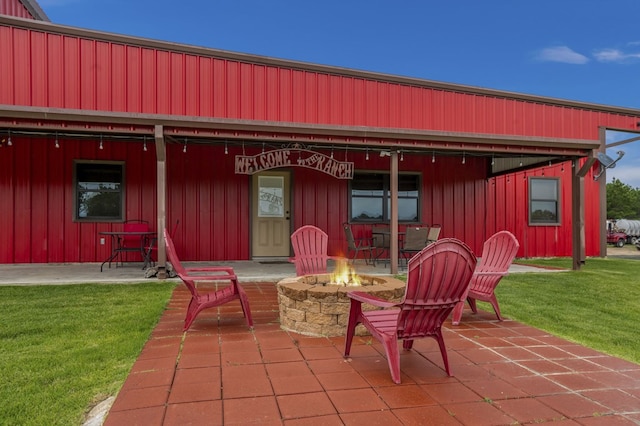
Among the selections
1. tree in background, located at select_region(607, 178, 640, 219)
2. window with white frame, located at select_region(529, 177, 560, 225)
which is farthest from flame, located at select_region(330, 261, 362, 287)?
tree in background, located at select_region(607, 178, 640, 219)

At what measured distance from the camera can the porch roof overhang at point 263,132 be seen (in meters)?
5.28

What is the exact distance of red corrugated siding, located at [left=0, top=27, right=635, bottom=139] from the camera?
7.39m

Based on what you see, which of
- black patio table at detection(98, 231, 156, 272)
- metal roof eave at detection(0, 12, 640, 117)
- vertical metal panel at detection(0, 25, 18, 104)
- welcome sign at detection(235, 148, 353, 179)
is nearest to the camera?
welcome sign at detection(235, 148, 353, 179)

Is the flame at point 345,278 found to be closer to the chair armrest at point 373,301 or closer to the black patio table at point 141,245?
the chair armrest at point 373,301

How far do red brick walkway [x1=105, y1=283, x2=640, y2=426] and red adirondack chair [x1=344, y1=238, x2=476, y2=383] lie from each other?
0.24 meters

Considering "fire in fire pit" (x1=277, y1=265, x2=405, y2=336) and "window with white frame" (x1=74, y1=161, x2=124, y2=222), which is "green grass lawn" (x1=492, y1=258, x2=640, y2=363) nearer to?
"fire in fire pit" (x1=277, y1=265, x2=405, y2=336)

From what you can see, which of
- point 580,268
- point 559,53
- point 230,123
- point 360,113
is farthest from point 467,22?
point 230,123

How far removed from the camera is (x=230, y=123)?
5676 millimetres

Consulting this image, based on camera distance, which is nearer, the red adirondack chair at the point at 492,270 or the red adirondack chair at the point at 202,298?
the red adirondack chair at the point at 202,298

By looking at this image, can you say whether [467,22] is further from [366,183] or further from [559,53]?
[366,183]

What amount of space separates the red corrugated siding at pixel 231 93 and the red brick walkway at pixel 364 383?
5.87m

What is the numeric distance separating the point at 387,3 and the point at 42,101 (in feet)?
58.3

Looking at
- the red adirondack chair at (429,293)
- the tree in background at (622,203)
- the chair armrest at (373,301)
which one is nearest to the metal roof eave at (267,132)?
the chair armrest at (373,301)

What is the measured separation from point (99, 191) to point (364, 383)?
7.22 m
